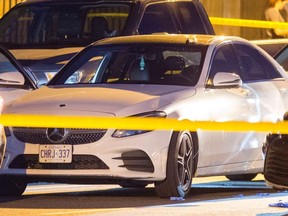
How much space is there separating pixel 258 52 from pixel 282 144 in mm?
4960

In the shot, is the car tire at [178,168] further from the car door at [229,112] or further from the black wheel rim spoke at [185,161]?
the car door at [229,112]

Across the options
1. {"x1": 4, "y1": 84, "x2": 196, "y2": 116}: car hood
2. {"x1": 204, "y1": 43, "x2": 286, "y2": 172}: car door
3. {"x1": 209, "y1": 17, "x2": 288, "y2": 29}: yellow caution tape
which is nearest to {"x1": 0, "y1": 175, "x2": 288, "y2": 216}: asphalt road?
{"x1": 204, "y1": 43, "x2": 286, "y2": 172}: car door

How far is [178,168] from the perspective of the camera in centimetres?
1361

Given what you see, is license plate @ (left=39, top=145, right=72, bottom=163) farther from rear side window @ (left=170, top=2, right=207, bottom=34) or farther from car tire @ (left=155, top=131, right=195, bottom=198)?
rear side window @ (left=170, top=2, right=207, bottom=34)

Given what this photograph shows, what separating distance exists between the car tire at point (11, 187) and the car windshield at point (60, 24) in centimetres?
391

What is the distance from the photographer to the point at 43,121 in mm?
13117

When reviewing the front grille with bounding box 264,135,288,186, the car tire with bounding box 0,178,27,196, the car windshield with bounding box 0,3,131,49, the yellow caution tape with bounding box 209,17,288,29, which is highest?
the front grille with bounding box 264,135,288,186

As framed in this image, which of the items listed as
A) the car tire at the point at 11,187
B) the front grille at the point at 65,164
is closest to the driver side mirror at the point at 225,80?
the front grille at the point at 65,164

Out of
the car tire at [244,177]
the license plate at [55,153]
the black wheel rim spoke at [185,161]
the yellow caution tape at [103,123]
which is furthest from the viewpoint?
the car tire at [244,177]

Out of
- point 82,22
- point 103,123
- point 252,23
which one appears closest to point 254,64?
point 82,22

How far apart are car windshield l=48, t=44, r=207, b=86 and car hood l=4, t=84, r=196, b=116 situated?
14.1 inches

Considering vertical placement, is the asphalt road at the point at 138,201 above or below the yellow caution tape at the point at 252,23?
above

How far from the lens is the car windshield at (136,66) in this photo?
576 inches

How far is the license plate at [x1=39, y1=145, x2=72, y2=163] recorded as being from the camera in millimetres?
13453
